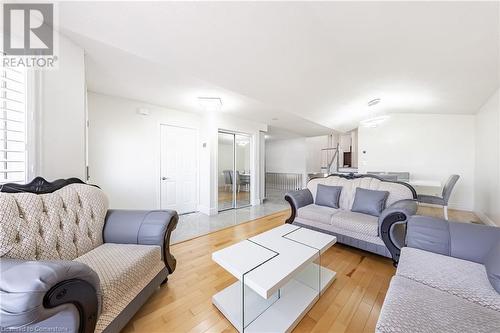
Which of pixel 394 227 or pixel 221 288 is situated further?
pixel 394 227

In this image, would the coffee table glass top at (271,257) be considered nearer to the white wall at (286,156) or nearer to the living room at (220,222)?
the living room at (220,222)

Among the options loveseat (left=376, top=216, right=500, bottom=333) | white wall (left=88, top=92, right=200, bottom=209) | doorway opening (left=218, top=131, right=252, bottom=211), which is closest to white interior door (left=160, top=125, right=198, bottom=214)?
white wall (left=88, top=92, right=200, bottom=209)

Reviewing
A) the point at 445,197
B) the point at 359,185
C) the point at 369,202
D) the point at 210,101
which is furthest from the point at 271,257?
the point at 445,197

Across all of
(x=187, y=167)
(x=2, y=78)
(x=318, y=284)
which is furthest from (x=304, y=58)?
(x=187, y=167)

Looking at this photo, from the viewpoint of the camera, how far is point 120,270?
127 centimetres

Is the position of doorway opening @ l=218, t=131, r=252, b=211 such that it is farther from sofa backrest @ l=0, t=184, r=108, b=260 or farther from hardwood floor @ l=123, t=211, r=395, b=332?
sofa backrest @ l=0, t=184, r=108, b=260

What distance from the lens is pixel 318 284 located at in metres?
1.75

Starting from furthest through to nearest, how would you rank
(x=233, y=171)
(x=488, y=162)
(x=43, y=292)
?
(x=233, y=171) → (x=488, y=162) → (x=43, y=292)

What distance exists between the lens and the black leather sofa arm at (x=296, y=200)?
3076mm

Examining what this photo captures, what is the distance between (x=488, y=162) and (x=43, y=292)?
614cm

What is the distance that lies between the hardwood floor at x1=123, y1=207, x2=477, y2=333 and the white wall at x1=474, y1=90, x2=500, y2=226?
2.88m

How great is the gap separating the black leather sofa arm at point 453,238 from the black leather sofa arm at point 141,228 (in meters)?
2.21

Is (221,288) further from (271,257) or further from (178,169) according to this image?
(178,169)

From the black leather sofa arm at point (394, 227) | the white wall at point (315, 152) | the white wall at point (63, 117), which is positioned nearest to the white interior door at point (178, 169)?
the white wall at point (63, 117)
